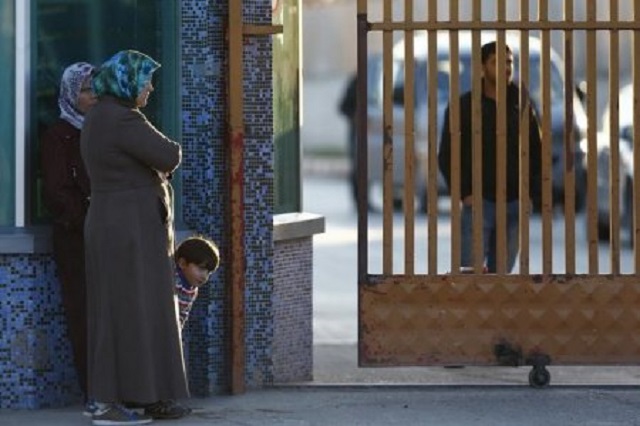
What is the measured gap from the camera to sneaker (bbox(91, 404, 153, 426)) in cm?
857

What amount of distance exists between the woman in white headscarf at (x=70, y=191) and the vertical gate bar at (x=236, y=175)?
0.77m

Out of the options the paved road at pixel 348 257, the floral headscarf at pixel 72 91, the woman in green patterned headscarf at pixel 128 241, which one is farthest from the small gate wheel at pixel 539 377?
the paved road at pixel 348 257

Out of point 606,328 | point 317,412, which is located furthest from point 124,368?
point 606,328

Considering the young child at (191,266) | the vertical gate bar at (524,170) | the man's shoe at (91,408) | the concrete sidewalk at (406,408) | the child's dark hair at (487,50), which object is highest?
the child's dark hair at (487,50)

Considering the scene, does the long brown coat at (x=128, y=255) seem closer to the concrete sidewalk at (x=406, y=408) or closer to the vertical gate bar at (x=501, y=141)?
the concrete sidewalk at (x=406, y=408)

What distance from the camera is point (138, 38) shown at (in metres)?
9.39

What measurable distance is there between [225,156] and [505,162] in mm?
1390

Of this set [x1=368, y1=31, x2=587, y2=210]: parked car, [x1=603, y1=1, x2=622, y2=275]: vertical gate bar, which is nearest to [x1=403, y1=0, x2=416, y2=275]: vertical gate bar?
[x1=603, y1=1, x2=622, y2=275]: vertical gate bar

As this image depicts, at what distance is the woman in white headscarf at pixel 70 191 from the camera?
8.88 meters

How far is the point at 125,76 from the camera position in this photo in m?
8.38

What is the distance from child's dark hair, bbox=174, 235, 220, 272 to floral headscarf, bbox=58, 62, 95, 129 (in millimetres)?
776

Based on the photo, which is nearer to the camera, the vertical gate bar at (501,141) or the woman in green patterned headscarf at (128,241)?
the woman in green patterned headscarf at (128,241)

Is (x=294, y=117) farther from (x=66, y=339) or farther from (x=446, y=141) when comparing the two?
(x=66, y=339)

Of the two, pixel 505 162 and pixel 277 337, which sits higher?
pixel 505 162
